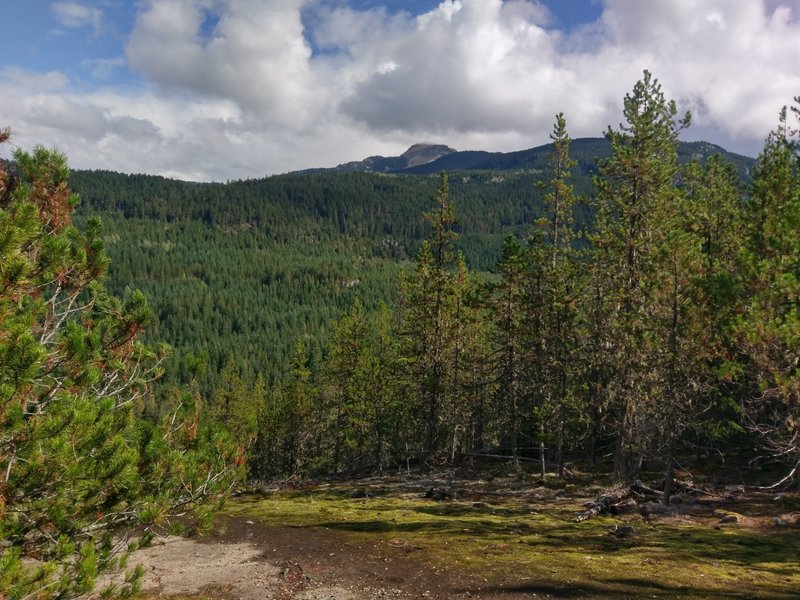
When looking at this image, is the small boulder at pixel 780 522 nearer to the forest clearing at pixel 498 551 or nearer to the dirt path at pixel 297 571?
the forest clearing at pixel 498 551

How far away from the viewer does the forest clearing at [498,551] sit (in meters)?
12.9

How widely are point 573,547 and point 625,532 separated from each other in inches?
91.3

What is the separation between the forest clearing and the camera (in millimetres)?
12927

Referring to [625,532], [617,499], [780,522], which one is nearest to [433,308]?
[617,499]

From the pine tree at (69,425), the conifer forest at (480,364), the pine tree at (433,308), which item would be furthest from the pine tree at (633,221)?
the pine tree at (69,425)

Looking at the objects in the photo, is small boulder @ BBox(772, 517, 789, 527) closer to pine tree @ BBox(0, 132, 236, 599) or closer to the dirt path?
the dirt path

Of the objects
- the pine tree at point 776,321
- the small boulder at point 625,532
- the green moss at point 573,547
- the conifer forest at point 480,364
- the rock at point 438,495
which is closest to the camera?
the conifer forest at point 480,364

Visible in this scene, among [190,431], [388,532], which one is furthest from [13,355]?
[388,532]

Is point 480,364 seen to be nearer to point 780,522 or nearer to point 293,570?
point 780,522

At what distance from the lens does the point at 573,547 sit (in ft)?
52.6

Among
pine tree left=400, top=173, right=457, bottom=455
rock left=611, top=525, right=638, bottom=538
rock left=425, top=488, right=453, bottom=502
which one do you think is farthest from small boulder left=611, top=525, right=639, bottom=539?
pine tree left=400, top=173, right=457, bottom=455

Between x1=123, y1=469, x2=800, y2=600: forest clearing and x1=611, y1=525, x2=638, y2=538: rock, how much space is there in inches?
1.2

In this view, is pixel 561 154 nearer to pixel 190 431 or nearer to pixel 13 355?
pixel 190 431

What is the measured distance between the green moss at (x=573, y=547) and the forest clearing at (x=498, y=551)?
0.14 feet
